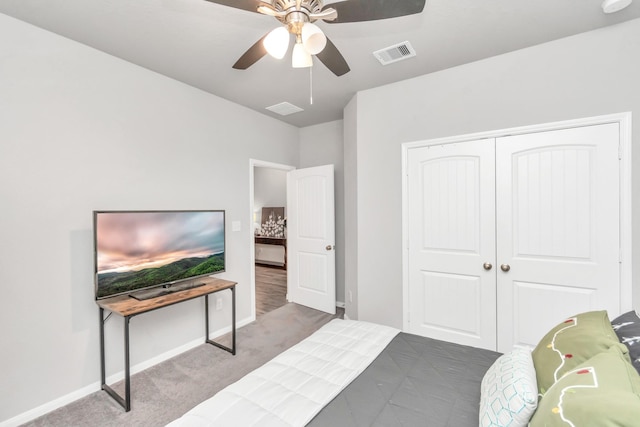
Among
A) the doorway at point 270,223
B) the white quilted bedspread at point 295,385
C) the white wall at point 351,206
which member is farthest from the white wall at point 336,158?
the white quilted bedspread at point 295,385

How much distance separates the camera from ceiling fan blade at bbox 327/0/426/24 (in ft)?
4.34

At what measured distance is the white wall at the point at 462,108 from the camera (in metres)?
2.14

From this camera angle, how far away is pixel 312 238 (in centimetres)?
420

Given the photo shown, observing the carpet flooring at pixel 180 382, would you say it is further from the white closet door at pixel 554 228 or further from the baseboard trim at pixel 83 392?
the white closet door at pixel 554 228

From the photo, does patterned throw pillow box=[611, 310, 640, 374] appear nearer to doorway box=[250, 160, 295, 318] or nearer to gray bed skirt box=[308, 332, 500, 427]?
gray bed skirt box=[308, 332, 500, 427]

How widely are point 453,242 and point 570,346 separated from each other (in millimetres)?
1626

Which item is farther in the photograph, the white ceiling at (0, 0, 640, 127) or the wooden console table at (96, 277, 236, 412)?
the wooden console table at (96, 277, 236, 412)

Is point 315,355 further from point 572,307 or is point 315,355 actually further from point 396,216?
point 572,307

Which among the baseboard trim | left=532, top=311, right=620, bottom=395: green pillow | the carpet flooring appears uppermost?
left=532, top=311, right=620, bottom=395: green pillow

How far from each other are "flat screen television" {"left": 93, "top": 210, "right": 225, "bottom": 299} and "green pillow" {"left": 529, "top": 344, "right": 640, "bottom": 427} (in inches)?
105

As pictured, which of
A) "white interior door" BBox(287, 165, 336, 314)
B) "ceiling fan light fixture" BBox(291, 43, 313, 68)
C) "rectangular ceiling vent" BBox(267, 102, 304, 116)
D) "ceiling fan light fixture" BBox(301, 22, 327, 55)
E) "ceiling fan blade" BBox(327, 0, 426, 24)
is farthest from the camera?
"white interior door" BBox(287, 165, 336, 314)

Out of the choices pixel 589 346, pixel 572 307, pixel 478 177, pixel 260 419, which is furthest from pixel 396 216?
pixel 260 419

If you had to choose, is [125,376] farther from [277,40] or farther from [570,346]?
[570,346]

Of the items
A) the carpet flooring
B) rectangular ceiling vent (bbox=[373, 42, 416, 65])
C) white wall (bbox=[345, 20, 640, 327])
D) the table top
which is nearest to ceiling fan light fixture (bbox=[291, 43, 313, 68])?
rectangular ceiling vent (bbox=[373, 42, 416, 65])
